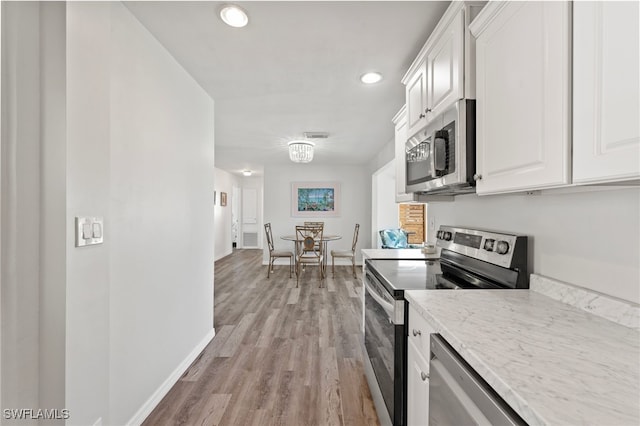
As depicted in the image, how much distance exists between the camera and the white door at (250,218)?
29.7 ft

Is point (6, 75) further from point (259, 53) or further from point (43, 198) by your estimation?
point (259, 53)

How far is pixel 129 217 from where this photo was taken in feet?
5.01

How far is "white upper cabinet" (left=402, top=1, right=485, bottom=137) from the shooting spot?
1.31 meters

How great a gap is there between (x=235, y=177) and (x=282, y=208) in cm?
267

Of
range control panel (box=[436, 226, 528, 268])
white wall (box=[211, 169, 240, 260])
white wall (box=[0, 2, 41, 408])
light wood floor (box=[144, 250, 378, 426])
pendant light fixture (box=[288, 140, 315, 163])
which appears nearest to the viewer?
white wall (box=[0, 2, 41, 408])

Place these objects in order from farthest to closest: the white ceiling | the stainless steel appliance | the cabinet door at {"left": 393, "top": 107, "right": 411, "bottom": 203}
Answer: the cabinet door at {"left": 393, "top": 107, "right": 411, "bottom": 203}
the white ceiling
the stainless steel appliance

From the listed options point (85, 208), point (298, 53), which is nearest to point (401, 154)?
point (298, 53)

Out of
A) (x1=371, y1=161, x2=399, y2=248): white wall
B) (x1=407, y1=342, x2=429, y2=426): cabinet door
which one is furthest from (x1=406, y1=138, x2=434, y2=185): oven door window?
(x1=371, y1=161, x2=399, y2=248): white wall

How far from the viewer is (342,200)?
671 cm

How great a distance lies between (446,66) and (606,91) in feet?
2.71

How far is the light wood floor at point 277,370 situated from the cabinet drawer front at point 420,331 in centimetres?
85

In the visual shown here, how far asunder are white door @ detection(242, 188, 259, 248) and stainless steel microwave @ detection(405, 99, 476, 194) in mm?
7843

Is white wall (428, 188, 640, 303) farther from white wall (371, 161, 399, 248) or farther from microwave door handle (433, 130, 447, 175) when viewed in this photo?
white wall (371, 161, 399, 248)

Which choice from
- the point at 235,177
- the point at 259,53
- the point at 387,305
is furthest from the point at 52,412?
the point at 235,177
